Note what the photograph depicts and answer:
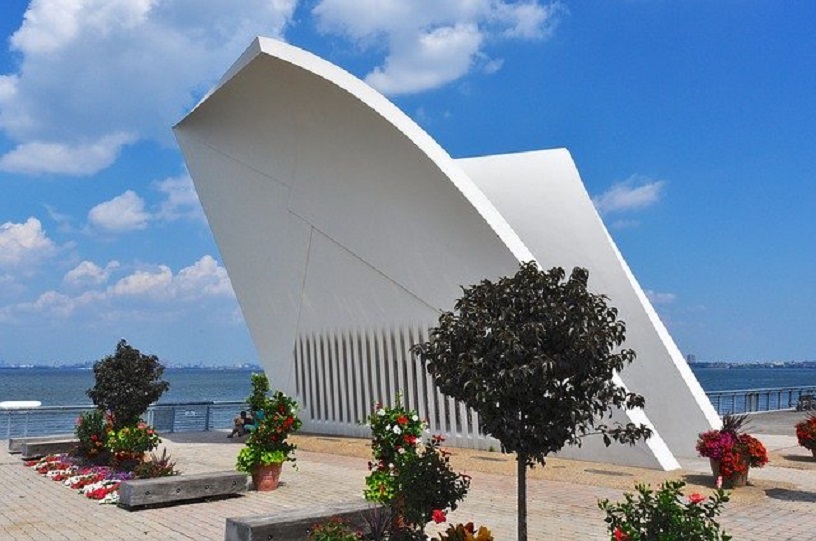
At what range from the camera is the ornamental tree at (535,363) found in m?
7.40

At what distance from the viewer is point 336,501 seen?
12.9 m

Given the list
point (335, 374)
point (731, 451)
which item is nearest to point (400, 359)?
point (335, 374)

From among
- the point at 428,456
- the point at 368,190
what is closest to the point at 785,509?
the point at 428,456

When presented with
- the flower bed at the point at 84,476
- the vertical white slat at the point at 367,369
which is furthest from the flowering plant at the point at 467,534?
the vertical white slat at the point at 367,369

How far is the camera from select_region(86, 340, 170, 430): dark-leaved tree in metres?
17.3

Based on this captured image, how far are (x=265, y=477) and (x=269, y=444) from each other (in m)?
0.65

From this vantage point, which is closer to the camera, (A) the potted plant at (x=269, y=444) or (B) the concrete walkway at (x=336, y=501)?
(B) the concrete walkway at (x=336, y=501)

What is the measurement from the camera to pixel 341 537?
26.1 ft

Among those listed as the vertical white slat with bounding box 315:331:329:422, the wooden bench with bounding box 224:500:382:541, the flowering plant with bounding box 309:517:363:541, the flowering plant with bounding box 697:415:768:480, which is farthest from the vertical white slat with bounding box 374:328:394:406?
the flowering plant with bounding box 309:517:363:541

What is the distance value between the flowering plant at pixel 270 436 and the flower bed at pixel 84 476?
2.31 m

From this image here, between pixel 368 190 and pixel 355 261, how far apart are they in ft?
7.33

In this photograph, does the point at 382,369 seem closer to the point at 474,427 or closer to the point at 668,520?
the point at 474,427

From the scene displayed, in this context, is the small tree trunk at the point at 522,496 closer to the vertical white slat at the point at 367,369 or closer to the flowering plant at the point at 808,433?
the flowering plant at the point at 808,433

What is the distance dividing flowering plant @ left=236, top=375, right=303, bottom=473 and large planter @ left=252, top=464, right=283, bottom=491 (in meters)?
0.12
